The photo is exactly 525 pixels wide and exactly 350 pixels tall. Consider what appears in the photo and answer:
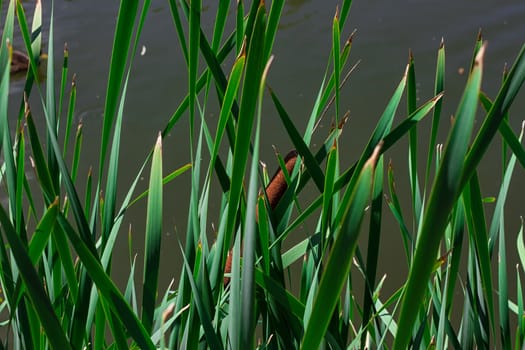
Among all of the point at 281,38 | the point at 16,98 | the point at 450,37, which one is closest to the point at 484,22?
the point at 450,37

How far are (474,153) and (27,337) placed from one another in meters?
0.45

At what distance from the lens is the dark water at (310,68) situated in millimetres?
2567

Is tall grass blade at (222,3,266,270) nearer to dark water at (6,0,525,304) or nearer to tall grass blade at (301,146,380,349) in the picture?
tall grass blade at (301,146,380,349)

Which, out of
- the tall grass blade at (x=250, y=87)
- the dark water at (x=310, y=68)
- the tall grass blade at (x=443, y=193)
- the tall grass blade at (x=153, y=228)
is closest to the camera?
the tall grass blade at (x=443, y=193)

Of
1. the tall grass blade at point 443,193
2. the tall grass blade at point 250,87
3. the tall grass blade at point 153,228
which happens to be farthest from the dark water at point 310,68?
the tall grass blade at point 443,193

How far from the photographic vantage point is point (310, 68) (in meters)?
2.96

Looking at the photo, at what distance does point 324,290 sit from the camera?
0.32 m

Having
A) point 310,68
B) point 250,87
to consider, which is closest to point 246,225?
point 250,87

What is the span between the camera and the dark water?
257 cm

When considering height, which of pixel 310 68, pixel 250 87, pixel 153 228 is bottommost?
pixel 310 68

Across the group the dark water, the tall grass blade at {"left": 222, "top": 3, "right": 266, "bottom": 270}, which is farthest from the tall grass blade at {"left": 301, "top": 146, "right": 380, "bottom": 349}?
the dark water

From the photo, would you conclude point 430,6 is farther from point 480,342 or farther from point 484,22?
point 480,342

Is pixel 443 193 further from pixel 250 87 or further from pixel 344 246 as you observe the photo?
pixel 250 87

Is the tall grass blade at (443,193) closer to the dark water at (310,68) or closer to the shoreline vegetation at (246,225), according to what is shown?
the shoreline vegetation at (246,225)
